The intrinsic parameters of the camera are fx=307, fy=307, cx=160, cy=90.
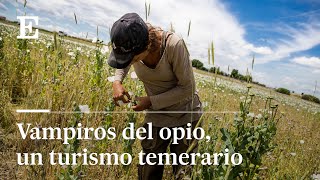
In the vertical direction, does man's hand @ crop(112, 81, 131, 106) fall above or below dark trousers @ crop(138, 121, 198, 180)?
above

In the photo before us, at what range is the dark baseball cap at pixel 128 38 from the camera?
1.88 m

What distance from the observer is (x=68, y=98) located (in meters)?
3.35

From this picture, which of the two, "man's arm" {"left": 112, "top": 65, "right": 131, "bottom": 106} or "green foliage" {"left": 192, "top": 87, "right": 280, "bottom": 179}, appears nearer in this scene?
"green foliage" {"left": 192, "top": 87, "right": 280, "bottom": 179}

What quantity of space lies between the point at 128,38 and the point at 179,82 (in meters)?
0.55

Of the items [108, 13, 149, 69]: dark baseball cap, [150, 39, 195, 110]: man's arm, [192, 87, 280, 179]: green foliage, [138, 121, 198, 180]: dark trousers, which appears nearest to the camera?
[192, 87, 280, 179]: green foliage

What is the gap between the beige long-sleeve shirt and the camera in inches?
84.6

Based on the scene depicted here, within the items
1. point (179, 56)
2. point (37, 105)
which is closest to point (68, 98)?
point (37, 105)

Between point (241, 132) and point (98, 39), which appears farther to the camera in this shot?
point (98, 39)

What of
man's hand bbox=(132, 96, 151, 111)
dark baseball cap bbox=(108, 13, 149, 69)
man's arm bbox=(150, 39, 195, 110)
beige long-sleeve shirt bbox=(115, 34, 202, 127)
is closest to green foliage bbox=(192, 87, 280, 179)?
beige long-sleeve shirt bbox=(115, 34, 202, 127)

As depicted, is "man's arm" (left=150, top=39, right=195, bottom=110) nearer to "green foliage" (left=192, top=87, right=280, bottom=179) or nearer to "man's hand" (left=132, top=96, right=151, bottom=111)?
"man's hand" (left=132, top=96, right=151, bottom=111)

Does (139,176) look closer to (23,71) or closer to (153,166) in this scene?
(153,166)

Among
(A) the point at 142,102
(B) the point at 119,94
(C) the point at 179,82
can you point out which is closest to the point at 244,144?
(C) the point at 179,82

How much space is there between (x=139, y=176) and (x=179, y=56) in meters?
1.18

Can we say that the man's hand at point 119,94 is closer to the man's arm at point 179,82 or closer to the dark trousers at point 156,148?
the man's arm at point 179,82
